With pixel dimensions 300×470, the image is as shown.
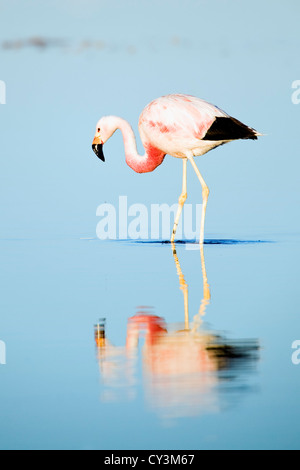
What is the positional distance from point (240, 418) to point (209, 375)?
0.62 m

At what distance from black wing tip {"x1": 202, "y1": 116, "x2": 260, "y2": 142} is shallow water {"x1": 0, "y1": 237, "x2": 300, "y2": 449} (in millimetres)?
2106

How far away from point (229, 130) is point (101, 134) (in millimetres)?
2077

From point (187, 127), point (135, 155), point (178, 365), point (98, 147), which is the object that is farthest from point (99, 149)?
point (178, 365)

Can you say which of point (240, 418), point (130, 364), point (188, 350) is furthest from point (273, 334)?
point (240, 418)

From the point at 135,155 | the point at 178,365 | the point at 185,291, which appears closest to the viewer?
the point at 178,365

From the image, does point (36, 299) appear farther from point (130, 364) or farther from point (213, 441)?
point (213, 441)

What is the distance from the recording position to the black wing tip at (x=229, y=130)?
10.5 meters

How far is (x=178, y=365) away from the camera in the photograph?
473cm

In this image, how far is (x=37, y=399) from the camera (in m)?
4.23

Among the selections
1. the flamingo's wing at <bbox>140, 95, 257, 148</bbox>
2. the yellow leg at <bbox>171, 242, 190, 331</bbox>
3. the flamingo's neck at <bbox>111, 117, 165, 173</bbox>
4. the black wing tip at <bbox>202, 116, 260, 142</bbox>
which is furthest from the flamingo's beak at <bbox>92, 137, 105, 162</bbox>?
the yellow leg at <bbox>171, 242, 190, 331</bbox>

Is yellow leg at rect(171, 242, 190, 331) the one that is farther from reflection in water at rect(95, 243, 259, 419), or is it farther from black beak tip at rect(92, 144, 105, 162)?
black beak tip at rect(92, 144, 105, 162)

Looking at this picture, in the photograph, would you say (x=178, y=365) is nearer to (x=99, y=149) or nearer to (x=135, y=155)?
(x=135, y=155)

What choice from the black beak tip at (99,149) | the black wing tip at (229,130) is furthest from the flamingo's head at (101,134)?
the black wing tip at (229,130)
